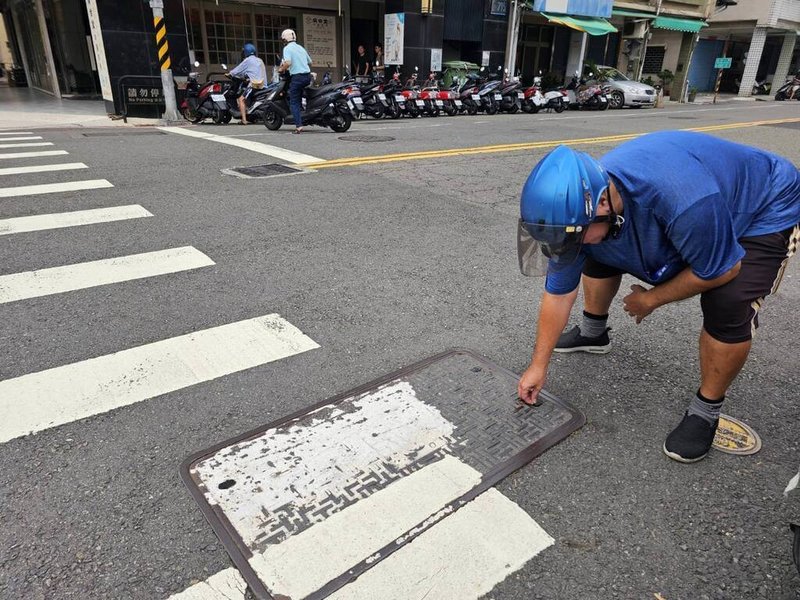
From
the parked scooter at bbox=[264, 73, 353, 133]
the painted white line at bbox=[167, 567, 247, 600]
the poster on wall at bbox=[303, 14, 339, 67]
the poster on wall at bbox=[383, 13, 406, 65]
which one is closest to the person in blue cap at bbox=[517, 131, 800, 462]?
the painted white line at bbox=[167, 567, 247, 600]

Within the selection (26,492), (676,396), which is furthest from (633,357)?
(26,492)

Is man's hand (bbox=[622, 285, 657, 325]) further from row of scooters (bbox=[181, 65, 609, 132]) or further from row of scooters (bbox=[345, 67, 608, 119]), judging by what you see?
row of scooters (bbox=[345, 67, 608, 119])

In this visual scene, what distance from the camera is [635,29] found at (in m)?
27.2

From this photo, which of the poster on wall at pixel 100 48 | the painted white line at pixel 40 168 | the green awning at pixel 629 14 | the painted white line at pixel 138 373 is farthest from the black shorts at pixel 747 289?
the green awning at pixel 629 14

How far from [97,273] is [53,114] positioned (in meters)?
12.8

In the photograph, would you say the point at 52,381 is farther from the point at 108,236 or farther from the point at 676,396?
the point at 676,396

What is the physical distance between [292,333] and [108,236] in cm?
245

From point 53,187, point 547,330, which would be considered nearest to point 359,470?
point 547,330

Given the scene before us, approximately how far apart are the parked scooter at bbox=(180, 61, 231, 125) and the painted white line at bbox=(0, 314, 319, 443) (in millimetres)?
10365

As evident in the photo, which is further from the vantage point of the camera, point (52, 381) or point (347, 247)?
point (347, 247)

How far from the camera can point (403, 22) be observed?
62.1ft

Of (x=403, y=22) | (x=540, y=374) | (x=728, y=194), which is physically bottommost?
(x=540, y=374)

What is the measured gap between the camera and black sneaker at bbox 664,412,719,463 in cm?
224

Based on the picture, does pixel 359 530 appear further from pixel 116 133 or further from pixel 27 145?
pixel 116 133
